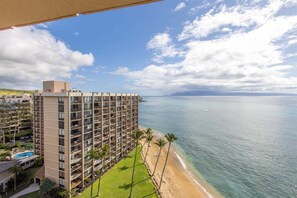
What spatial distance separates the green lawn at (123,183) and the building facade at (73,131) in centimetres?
240

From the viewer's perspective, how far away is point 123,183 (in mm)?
36656

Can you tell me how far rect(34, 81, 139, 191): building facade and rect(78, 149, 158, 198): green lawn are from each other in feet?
7.88

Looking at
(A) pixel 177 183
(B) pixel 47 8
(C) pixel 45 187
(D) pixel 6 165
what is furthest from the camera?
(A) pixel 177 183

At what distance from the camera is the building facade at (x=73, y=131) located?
31812mm

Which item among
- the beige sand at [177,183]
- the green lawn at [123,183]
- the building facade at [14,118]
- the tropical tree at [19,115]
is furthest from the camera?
the tropical tree at [19,115]

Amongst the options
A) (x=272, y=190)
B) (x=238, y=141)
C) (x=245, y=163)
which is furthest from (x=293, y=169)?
(x=238, y=141)

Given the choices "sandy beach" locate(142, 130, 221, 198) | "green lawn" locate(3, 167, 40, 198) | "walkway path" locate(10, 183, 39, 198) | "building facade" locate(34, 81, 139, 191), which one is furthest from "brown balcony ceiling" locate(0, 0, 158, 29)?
"green lawn" locate(3, 167, 40, 198)

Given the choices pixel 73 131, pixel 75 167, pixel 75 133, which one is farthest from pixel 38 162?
pixel 73 131

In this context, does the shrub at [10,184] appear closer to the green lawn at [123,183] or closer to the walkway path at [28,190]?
the walkway path at [28,190]

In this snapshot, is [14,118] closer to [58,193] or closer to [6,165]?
[6,165]

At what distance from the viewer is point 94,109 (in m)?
38.6

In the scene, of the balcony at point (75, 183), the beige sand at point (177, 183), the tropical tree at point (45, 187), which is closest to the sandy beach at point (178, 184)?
the beige sand at point (177, 183)

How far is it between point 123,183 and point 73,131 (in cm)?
1446

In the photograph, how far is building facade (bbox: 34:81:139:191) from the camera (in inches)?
1252
